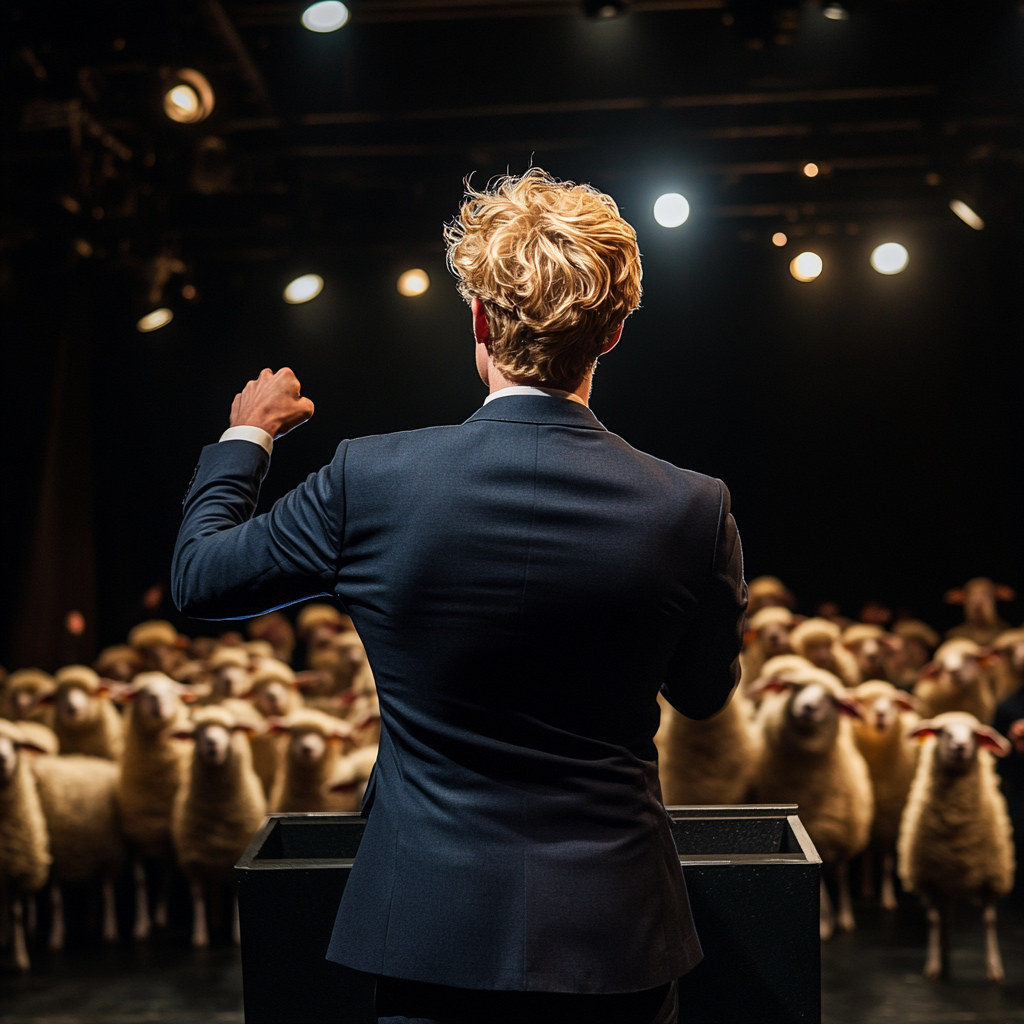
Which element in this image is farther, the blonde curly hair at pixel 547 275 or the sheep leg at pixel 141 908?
the sheep leg at pixel 141 908

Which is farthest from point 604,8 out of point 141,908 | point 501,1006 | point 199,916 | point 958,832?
point 501,1006

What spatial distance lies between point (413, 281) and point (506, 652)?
7.63 m

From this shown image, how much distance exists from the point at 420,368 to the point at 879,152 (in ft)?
13.6

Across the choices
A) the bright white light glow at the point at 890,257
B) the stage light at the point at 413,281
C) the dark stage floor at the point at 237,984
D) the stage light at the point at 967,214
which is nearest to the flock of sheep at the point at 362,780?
the dark stage floor at the point at 237,984

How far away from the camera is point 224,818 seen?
14.9 ft

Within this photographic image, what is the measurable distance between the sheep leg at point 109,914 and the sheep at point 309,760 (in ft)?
2.63

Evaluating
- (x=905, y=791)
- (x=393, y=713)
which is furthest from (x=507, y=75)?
(x=393, y=713)

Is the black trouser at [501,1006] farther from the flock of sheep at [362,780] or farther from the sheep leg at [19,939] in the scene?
the sheep leg at [19,939]

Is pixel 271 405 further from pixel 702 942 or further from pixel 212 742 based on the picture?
pixel 212 742

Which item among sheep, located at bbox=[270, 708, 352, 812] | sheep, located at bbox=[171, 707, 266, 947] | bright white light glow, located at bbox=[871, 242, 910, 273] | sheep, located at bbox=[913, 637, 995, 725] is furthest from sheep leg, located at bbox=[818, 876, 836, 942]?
bright white light glow, located at bbox=[871, 242, 910, 273]

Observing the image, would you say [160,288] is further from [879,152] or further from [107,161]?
[879,152]

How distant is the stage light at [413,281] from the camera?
27.1 ft

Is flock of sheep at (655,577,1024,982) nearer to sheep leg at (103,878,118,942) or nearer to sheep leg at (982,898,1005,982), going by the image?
sheep leg at (982,898,1005,982)

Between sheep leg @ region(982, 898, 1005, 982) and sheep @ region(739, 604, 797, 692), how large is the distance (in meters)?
2.08
